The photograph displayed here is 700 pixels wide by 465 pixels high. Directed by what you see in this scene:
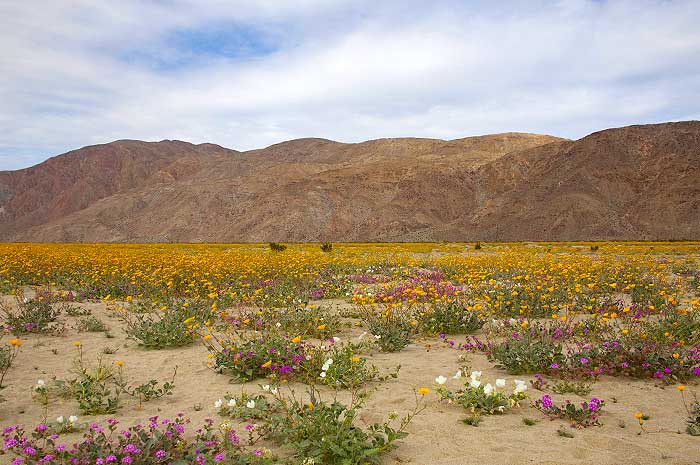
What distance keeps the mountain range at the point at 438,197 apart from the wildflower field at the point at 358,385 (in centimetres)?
5917

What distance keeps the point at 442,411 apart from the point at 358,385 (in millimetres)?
1044

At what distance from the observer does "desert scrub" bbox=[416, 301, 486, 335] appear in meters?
7.55

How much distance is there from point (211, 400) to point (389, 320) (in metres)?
3.02

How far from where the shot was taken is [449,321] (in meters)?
7.63

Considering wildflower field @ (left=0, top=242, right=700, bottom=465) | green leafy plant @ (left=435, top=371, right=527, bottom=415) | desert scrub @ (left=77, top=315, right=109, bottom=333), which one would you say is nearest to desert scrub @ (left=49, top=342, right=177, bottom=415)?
wildflower field @ (left=0, top=242, right=700, bottom=465)

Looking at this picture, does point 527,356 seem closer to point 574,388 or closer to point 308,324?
point 574,388

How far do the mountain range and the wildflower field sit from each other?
5917 cm

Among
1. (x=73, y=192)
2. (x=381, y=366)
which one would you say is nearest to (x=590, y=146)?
(x=381, y=366)

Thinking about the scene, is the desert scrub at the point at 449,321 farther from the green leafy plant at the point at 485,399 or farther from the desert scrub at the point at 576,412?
the desert scrub at the point at 576,412

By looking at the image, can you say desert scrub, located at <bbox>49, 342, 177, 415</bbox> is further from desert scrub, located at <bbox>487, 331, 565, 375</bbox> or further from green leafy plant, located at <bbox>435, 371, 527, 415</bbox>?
desert scrub, located at <bbox>487, 331, 565, 375</bbox>

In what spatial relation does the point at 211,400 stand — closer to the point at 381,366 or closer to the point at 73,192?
the point at 381,366

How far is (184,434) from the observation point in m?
3.97

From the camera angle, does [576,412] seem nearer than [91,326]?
Yes

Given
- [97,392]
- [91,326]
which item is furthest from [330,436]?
[91,326]
